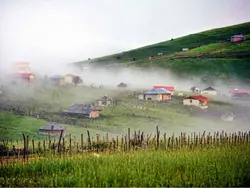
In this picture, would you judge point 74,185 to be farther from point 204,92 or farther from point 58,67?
point 58,67

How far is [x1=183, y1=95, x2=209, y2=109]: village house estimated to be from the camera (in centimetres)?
3228

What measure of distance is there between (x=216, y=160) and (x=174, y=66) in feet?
109

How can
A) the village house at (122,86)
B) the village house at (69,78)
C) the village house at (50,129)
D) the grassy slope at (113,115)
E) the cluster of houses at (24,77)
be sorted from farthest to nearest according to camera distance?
the village house at (122,86) < the village house at (69,78) < the cluster of houses at (24,77) < the grassy slope at (113,115) < the village house at (50,129)

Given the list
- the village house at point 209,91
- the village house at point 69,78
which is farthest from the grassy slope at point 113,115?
the village house at point 209,91

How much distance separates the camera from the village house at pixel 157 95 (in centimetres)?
3531

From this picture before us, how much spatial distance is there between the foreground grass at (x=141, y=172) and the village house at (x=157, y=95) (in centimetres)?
2379

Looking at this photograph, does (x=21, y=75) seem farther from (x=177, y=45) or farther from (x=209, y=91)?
(x=177, y=45)

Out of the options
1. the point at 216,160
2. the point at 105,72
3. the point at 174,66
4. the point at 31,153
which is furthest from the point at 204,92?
the point at 216,160

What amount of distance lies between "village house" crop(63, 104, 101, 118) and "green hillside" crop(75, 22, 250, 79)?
12.9 meters

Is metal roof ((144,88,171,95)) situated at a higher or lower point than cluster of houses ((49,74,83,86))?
lower

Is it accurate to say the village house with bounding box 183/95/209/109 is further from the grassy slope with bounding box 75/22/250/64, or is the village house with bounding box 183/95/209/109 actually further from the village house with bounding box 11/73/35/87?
the grassy slope with bounding box 75/22/250/64

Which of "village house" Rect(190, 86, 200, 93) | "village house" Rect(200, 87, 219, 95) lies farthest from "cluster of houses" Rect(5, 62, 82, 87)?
"village house" Rect(200, 87, 219, 95)

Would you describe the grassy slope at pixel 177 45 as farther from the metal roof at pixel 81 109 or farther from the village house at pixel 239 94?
the metal roof at pixel 81 109

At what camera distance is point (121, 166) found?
10398mm
